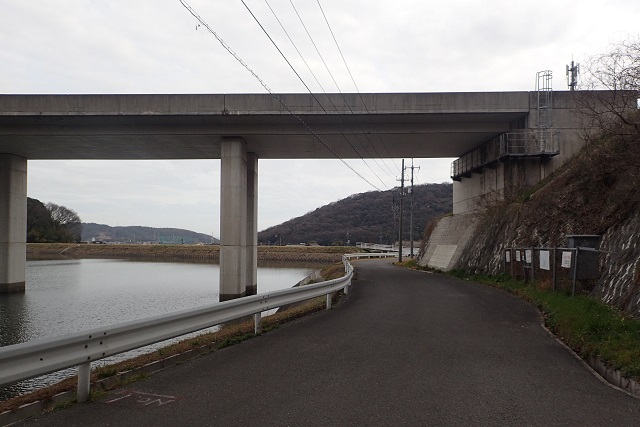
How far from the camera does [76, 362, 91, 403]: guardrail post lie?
528cm

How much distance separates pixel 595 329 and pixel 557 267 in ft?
24.3

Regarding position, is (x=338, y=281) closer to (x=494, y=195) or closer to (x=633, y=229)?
(x=633, y=229)

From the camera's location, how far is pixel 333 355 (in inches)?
298

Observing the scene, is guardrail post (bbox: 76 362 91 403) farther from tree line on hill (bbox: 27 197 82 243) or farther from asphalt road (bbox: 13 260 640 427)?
tree line on hill (bbox: 27 197 82 243)

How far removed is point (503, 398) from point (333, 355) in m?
2.81

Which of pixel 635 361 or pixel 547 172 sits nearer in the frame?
pixel 635 361

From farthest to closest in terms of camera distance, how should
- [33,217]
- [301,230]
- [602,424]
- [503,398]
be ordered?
[301,230] < [33,217] < [503,398] < [602,424]

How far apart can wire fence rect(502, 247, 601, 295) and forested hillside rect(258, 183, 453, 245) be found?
3387 inches

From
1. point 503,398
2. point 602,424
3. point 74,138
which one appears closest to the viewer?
point 602,424

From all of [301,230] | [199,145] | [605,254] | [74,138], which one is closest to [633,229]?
[605,254]

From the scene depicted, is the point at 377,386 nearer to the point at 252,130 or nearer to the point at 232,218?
the point at 232,218

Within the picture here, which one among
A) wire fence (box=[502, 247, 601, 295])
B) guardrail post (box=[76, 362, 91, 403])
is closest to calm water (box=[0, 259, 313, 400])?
guardrail post (box=[76, 362, 91, 403])

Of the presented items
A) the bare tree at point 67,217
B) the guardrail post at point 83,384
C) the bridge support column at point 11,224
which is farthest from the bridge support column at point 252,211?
the bare tree at point 67,217

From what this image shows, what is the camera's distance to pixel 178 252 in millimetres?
96750
